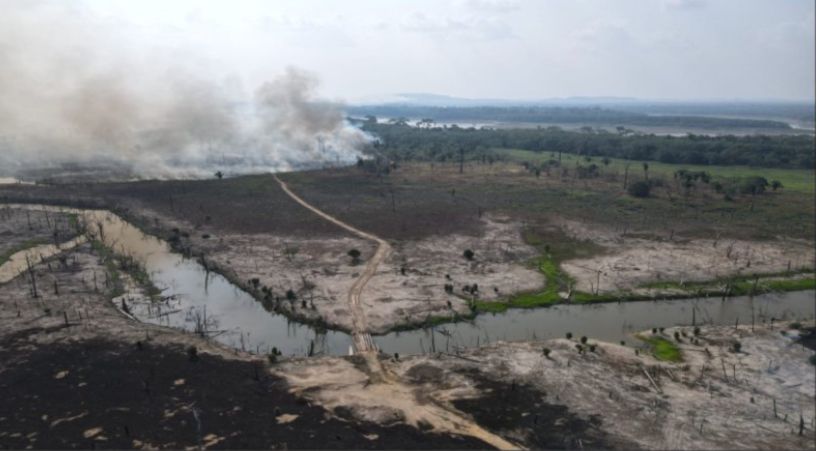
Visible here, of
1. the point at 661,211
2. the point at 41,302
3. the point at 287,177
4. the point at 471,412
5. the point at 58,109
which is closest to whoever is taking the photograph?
the point at 471,412

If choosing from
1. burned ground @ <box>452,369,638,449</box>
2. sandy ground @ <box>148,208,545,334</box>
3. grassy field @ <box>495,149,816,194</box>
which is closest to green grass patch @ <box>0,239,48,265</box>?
sandy ground @ <box>148,208,545,334</box>

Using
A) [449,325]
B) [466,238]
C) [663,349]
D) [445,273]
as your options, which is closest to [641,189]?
[466,238]

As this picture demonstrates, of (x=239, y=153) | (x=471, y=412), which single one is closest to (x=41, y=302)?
(x=471, y=412)

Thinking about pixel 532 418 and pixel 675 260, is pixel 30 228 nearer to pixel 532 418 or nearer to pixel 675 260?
pixel 532 418

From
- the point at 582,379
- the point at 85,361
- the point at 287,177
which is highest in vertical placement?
Answer: the point at 287,177

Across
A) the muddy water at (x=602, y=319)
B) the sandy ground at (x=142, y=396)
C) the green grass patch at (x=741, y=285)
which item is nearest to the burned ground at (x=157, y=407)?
the sandy ground at (x=142, y=396)

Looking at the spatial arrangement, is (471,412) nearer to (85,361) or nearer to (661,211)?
(85,361)

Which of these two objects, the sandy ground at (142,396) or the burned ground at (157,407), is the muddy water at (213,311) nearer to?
the sandy ground at (142,396)
